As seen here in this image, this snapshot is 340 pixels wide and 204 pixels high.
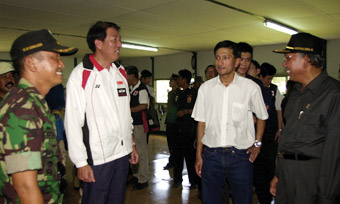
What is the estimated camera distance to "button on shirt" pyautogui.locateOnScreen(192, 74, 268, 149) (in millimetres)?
2426

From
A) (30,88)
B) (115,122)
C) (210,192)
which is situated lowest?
(210,192)

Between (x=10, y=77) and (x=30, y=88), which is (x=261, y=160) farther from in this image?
(x=10, y=77)

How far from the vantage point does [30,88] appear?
1459 mm

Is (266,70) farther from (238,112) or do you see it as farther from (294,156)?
(294,156)

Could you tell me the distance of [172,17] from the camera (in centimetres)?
575

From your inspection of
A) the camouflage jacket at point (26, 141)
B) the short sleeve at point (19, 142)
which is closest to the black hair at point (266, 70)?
the camouflage jacket at point (26, 141)

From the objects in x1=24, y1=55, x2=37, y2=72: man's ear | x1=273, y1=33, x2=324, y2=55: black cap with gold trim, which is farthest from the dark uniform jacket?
x1=24, y1=55, x2=37, y2=72: man's ear

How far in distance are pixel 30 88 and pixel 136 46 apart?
8.06 meters

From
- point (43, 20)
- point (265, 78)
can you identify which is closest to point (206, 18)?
point (265, 78)

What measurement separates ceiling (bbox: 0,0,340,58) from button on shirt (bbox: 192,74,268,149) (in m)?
2.71

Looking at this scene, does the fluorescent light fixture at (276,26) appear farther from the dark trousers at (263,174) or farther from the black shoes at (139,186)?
the black shoes at (139,186)

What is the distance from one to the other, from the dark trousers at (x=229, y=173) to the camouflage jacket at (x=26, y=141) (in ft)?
4.47

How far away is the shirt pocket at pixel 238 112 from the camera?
244 cm

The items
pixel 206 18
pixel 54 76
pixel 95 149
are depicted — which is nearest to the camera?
pixel 54 76
